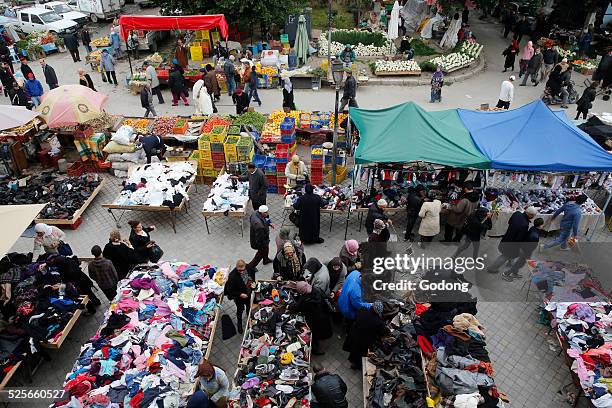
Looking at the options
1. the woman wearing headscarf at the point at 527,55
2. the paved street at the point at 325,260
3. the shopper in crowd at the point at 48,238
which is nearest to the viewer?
the paved street at the point at 325,260

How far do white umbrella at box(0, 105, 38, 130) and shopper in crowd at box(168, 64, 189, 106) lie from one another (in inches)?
211

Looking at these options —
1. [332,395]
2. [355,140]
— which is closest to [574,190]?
[355,140]

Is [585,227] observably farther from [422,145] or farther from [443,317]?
[443,317]

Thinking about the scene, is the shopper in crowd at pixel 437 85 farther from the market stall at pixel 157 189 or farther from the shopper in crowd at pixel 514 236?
the market stall at pixel 157 189

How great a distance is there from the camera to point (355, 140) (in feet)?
37.8

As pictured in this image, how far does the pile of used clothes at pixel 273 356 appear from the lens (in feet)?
19.9

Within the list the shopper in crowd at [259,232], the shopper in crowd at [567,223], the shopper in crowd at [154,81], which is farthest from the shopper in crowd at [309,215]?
the shopper in crowd at [154,81]

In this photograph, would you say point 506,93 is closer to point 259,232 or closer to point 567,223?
point 567,223

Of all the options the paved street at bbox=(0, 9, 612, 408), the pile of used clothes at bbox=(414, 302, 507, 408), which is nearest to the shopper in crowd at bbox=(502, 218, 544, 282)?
the paved street at bbox=(0, 9, 612, 408)

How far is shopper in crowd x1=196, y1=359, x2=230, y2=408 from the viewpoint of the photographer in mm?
5594

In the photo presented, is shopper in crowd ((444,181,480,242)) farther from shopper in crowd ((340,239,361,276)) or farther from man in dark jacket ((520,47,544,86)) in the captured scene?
man in dark jacket ((520,47,544,86))

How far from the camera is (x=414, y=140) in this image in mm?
9516

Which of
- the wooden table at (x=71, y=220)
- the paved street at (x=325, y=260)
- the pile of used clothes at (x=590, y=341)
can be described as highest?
the pile of used clothes at (x=590, y=341)

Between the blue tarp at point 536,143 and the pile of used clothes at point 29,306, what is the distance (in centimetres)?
877
